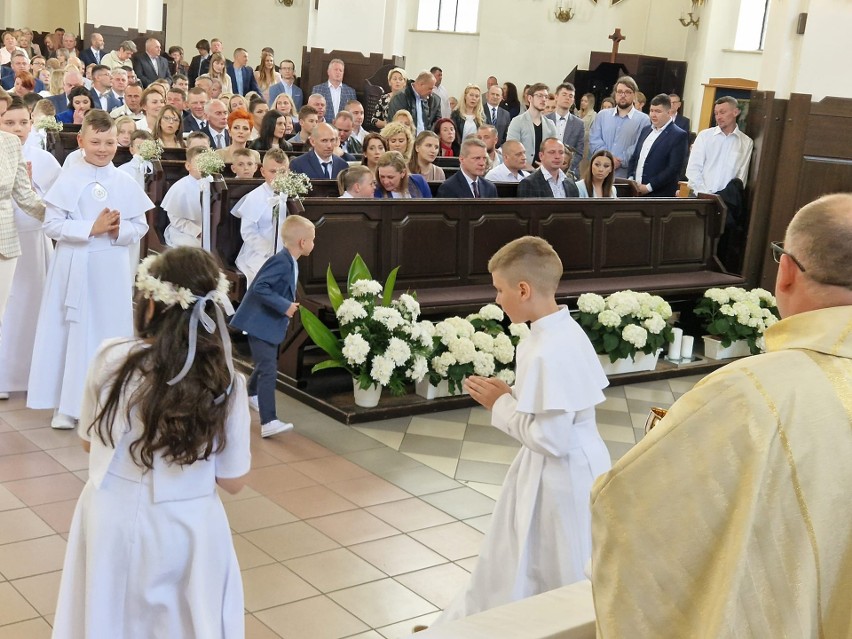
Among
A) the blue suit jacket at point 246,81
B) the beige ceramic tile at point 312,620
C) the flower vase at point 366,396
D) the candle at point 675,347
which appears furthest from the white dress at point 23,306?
the blue suit jacket at point 246,81

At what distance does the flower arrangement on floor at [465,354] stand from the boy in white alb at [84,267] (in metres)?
2.03

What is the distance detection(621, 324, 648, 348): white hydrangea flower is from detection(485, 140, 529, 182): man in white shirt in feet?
8.05

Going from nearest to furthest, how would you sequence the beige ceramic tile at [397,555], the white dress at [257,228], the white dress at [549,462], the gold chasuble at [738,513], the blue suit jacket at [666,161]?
1. the gold chasuble at [738,513]
2. the white dress at [549,462]
3. the beige ceramic tile at [397,555]
4. the white dress at [257,228]
5. the blue suit jacket at [666,161]

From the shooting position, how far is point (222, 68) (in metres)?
17.7

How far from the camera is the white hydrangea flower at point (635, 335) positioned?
796 cm

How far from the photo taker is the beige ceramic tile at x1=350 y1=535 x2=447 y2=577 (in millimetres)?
4668

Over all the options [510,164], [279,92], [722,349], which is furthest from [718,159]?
[279,92]

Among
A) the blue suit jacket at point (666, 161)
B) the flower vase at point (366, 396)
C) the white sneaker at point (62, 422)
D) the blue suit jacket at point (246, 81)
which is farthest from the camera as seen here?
the blue suit jacket at point (246, 81)

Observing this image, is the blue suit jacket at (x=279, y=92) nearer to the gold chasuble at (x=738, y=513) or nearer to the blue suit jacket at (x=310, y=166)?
the blue suit jacket at (x=310, y=166)

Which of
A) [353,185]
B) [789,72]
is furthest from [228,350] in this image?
[789,72]

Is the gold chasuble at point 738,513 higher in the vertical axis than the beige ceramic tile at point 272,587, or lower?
higher

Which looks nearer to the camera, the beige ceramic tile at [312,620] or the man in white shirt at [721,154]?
the beige ceramic tile at [312,620]

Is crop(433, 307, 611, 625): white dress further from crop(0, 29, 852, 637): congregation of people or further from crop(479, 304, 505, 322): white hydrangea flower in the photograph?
crop(479, 304, 505, 322): white hydrangea flower

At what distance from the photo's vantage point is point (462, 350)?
22.6ft
